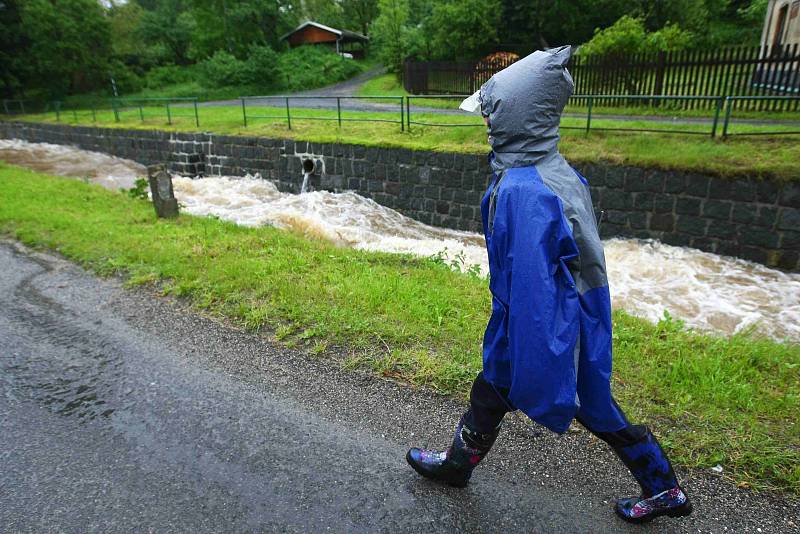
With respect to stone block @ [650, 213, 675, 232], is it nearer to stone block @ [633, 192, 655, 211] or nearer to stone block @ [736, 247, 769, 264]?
stone block @ [633, 192, 655, 211]

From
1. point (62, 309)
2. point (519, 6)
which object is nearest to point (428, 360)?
point (62, 309)

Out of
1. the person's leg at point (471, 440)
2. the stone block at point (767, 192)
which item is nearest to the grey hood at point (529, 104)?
the person's leg at point (471, 440)

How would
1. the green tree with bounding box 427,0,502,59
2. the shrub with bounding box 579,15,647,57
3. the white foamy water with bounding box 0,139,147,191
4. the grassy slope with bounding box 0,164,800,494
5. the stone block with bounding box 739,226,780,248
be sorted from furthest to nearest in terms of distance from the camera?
the green tree with bounding box 427,0,502,59, the shrub with bounding box 579,15,647,57, the white foamy water with bounding box 0,139,147,191, the stone block with bounding box 739,226,780,248, the grassy slope with bounding box 0,164,800,494

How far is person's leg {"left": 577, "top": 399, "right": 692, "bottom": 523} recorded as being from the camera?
2.30m

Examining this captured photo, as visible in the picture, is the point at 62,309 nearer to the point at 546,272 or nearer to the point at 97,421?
the point at 97,421

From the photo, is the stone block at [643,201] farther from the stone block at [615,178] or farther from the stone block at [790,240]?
the stone block at [790,240]

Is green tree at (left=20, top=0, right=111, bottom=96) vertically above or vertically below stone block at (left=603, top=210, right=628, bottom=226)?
above

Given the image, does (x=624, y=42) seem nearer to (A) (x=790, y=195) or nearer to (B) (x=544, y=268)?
(A) (x=790, y=195)

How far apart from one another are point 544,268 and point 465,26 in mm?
31365

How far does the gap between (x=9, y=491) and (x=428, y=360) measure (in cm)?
238

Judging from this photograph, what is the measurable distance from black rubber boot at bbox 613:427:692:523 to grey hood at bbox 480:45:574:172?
1280mm

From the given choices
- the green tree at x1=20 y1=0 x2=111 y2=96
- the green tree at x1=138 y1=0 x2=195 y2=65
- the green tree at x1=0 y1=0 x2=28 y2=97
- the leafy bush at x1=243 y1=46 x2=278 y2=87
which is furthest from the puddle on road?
the green tree at x1=138 y1=0 x2=195 y2=65

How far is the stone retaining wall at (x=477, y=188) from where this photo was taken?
785 centimetres

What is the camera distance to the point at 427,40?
33.8m
